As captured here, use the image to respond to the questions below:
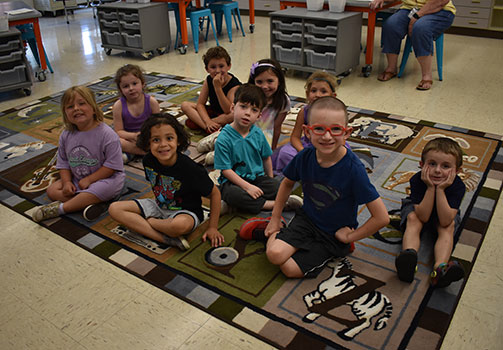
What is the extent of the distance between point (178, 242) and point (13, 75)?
9.47 feet

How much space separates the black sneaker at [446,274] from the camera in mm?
1609

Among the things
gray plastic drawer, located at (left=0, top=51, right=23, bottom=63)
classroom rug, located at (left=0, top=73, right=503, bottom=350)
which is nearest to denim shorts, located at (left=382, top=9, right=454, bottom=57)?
classroom rug, located at (left=0, top=73, right=503, bottom=350)

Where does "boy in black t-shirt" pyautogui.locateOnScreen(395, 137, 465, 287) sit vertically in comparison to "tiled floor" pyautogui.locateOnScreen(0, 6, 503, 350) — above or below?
above

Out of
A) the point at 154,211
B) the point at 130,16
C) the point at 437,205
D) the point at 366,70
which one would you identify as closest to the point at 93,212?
the point at 154,211

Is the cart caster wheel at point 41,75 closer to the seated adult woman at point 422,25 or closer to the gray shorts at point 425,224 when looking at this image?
the seated adult woman at point 422,25

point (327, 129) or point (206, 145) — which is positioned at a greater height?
point (327, 129)

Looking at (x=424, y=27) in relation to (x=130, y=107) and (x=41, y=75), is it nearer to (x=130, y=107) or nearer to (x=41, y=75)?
(x=130, y=107)

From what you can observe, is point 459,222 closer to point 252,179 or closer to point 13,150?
point 252,179

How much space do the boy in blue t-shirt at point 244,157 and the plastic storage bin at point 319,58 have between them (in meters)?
2.08

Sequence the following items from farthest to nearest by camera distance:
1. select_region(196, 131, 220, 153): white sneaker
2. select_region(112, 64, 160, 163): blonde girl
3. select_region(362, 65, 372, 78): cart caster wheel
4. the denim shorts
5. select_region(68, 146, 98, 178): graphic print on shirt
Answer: select_region(362, 65, 372, 78): cart caster wheel < the denim shorts < select_region(196, 131, 220, 153): white sneaker < select_region(112, 64, 160, 163): blonde girl < select_region(68, 146, 98, 178): graphic print on shirt

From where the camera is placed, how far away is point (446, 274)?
64.2 inches

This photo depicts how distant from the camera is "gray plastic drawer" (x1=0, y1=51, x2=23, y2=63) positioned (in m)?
3.81

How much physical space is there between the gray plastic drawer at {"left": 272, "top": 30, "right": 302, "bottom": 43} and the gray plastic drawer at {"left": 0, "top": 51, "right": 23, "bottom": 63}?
2.24 metres

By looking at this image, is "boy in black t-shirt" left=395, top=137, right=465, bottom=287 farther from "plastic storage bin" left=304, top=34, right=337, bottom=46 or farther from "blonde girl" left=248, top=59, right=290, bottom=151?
"plastic storage bin" left=304, top=34, right=337, bottom=46
